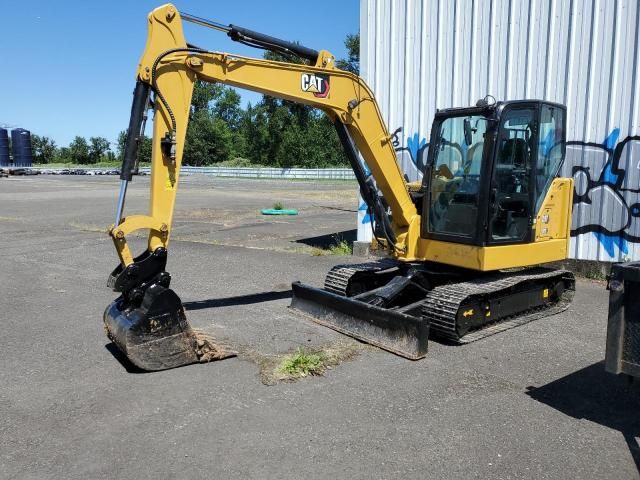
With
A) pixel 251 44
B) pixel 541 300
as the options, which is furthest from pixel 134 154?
pixel 541 300

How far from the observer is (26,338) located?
6527 mm

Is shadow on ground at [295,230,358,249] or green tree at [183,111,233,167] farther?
green tree at [183,111,233,167]

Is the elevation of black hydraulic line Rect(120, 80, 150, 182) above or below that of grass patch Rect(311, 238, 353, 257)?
above

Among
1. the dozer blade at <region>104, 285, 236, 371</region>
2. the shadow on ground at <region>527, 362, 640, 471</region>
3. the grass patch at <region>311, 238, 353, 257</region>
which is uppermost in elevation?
the dozer blade at <region>104, 285, 236, 371</region>

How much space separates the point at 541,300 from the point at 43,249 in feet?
35.1

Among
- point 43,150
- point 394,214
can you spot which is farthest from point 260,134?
point 394,214

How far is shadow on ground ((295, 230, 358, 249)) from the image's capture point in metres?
13.5

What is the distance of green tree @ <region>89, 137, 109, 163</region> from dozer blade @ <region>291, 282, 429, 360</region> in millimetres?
99781

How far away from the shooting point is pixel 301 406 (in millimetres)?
4715

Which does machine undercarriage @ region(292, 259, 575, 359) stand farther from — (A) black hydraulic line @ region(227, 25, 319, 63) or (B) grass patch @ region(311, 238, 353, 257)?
(B) grass patch @ region(311, 238, 353, 257)

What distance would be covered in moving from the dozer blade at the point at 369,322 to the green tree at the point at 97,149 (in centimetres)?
9978

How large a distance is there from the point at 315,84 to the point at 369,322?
2.77 meters

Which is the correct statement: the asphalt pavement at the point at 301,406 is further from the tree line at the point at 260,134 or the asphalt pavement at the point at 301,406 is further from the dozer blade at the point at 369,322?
the tree line at the point at 260,134

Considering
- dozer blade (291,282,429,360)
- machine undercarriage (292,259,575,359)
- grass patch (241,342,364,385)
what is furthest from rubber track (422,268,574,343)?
grass patch (241,342,364,385)
